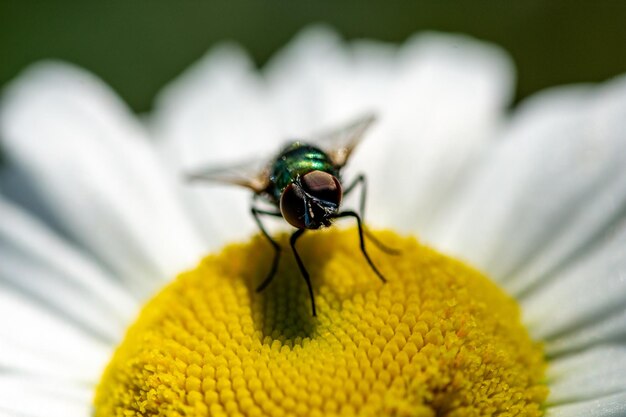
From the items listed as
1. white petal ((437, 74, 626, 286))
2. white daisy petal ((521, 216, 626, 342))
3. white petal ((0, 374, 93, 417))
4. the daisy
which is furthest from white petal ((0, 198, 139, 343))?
white daisy petal ((521, 216, 626, 342))

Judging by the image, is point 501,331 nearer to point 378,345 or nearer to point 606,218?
point 378,345

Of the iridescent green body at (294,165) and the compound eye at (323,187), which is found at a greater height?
the iridescent green body at (294,165)

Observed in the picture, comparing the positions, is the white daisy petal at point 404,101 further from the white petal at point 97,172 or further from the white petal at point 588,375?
the white petal at point 588,375

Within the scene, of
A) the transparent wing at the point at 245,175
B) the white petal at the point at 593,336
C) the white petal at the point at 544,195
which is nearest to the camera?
the white petal at the point at 593,336

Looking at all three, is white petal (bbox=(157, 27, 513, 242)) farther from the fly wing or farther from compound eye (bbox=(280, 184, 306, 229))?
compound eye (bbox=(280, 184, 306, 229))

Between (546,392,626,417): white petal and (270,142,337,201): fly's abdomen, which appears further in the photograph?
(270,142,337,201): fly's abdomen

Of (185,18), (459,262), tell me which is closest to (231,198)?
(459,262)

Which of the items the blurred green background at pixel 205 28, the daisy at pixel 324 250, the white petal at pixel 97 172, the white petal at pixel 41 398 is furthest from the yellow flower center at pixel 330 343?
the blurred green background at pixel 205 28
